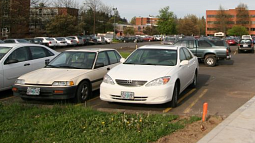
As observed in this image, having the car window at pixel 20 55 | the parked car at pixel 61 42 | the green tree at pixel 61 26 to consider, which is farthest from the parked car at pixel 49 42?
the car window at pixel 20 55

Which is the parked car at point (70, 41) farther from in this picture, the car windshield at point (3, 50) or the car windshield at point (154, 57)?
the car windshield at point (154, 57)

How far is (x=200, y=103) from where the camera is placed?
7996 mm

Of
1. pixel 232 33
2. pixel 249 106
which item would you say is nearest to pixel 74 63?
pixel 249 106

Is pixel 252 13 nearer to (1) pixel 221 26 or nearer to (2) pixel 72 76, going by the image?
(1) pixel 221 26

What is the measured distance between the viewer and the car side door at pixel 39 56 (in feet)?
32.0

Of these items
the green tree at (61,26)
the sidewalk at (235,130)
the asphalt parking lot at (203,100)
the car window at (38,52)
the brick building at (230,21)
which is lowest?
the sidewalk at (235,130)

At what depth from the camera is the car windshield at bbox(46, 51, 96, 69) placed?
28.4 ft

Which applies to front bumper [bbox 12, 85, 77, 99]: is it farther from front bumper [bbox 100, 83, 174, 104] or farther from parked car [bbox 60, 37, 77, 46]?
parked car [bbox 60, 37, 77, 46]

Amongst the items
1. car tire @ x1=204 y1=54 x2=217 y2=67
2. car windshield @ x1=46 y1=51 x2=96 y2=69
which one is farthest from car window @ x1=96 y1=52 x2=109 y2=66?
car tire @ x1=204 y1=54 x2=217 y2=67

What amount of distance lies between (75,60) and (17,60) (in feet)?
5.82

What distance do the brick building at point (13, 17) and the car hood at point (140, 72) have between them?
36882 mm

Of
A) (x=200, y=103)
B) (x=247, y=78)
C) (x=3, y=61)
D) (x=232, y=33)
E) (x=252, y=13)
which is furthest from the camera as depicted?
(x=252, y=13)

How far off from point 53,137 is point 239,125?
3.47 meters

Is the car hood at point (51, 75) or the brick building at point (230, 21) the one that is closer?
the car hood at point (51, 75)
